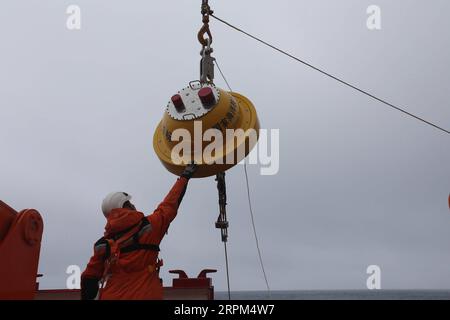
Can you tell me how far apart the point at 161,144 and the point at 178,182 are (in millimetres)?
1782

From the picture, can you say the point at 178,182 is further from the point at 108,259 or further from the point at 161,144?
the point at 161,144

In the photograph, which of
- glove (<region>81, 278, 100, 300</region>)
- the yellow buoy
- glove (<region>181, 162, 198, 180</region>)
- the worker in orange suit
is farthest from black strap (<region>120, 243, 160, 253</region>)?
the yellow buoy

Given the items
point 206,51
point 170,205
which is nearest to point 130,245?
point 170,205

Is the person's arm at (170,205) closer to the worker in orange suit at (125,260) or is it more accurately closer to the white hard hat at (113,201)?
the worker in orange suit at (125,260)

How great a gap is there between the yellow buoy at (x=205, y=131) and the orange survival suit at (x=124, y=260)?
68.6 inches

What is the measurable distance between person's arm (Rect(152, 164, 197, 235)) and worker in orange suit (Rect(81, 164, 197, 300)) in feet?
0.22

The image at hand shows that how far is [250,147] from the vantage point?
18.7 feet

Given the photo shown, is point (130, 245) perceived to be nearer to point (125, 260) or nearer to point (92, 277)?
point (125, 260)

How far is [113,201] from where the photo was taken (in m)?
4.11

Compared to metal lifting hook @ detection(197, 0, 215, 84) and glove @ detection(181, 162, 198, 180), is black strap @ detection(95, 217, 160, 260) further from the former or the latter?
metal lifting hook @ detection(197, 0, 215, 84)
